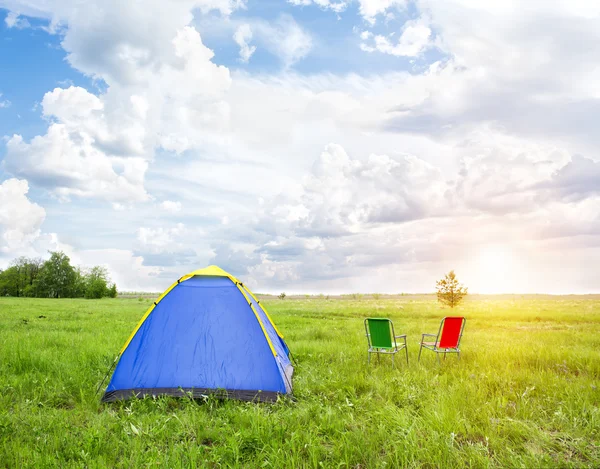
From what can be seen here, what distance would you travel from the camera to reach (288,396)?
708cm

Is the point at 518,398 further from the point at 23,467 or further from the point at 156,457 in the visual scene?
the point at 23,467

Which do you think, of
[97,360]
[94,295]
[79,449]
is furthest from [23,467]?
[94,295]

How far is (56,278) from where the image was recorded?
285 ft

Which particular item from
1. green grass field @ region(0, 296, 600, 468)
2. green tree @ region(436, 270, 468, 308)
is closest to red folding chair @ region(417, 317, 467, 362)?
green grass field @ region(0, 296, 600, 468)

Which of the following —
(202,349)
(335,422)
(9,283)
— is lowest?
(9,283)

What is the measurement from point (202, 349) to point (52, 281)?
92826 millimetres

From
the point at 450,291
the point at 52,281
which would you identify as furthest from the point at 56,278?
the point at 450,291

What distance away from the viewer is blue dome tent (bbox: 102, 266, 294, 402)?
7.25 m

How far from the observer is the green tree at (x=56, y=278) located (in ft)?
281

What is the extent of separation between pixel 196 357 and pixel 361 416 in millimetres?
3040

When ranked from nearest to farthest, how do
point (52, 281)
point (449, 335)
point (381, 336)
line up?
point (381, 336) < point (449, 335) < point (52, 281)

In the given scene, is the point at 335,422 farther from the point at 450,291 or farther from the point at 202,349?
the point at 450,291

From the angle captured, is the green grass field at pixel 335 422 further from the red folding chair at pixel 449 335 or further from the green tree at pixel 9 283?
the green tree at pixel 9 283

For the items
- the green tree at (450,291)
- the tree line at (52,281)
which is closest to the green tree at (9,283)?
the tree line at (52,281)
